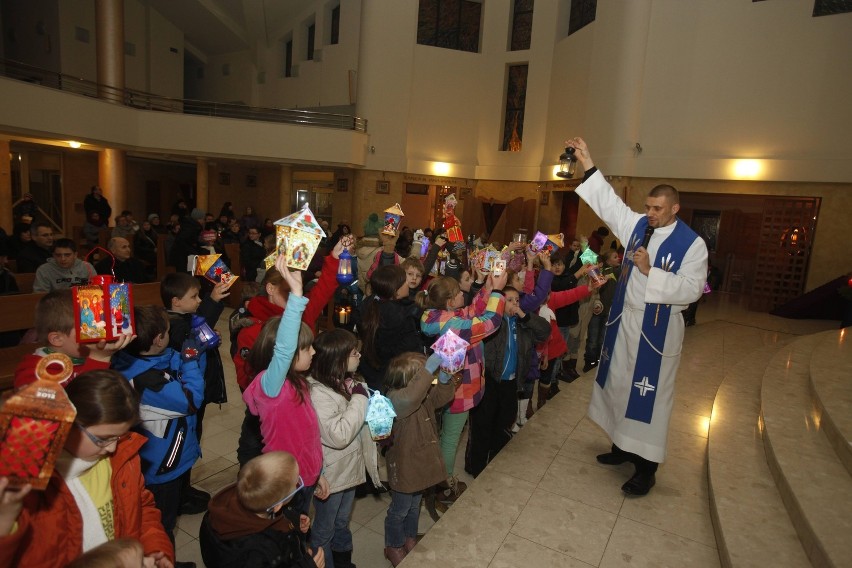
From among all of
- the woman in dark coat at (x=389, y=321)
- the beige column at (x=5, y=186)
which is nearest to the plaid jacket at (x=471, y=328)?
the woman in dark coat at (x=389, y=321)

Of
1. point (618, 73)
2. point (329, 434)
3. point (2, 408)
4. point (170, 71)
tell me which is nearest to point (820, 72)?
point (618, 73)

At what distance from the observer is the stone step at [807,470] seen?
2.49 m

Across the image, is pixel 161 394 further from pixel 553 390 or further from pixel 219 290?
pixel 553 390

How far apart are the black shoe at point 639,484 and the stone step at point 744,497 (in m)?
0.36

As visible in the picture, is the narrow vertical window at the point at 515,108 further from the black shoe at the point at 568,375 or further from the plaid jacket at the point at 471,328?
the plaid jacket at the point at 471,328

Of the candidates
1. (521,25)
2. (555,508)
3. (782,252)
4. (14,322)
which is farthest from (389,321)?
(521,25)

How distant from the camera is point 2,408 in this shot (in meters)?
1.11

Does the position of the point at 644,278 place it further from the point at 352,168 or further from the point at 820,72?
the point at 352,168

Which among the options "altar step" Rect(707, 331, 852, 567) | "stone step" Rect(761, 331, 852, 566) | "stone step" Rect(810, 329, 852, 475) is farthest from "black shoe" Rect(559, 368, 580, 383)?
"stone step" Rect(810, 329, 852, 475)

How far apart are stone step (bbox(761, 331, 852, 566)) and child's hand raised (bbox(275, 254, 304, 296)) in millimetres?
2717

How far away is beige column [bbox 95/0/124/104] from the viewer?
40.3 ft

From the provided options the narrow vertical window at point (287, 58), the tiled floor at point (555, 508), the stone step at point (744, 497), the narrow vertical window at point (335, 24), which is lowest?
the tiled floor at point (555, 508)

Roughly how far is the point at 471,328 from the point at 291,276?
4.05 ft

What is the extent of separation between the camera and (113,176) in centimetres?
1316
